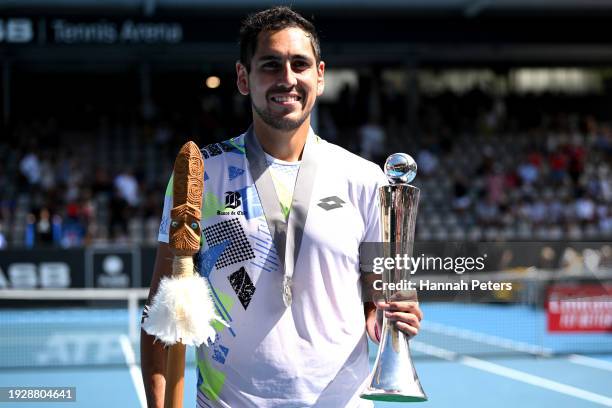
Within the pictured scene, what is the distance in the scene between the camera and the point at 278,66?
2717 millimetres

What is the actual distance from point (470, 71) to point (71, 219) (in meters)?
15.3

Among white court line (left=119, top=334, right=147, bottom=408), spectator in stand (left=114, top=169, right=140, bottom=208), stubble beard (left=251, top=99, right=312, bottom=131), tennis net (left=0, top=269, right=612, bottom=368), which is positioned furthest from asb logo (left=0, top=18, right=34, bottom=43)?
stubble beard (left=251, top=99, right=312, bottom=131)

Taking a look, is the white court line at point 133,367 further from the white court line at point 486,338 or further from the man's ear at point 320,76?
the man's ear at point 320,76

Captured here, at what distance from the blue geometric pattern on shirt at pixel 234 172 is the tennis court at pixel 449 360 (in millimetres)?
6165

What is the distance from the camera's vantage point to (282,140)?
9.41 feet

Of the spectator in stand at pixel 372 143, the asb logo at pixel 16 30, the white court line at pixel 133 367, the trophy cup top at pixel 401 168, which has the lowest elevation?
the white court line at pixel 133 367

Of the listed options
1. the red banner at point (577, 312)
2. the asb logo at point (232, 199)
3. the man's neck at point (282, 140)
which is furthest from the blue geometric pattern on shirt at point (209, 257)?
the red banner at point (577, 312)

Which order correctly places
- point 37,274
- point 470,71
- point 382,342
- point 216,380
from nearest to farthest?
point 382,342 < point 216,380 < point 37,274 < point 470,71

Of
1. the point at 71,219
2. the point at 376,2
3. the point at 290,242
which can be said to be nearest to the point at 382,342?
the point at 290,242

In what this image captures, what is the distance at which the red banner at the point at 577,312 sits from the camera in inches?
489

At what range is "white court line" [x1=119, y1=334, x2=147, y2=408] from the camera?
32.2ft

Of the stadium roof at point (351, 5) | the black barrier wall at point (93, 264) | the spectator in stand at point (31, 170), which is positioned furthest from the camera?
the spectator in stand at point (31, 170)

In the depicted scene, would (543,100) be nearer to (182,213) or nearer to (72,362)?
(72,362)

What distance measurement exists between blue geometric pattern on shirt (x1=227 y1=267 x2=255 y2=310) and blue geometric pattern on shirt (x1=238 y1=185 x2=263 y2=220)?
16 cm
